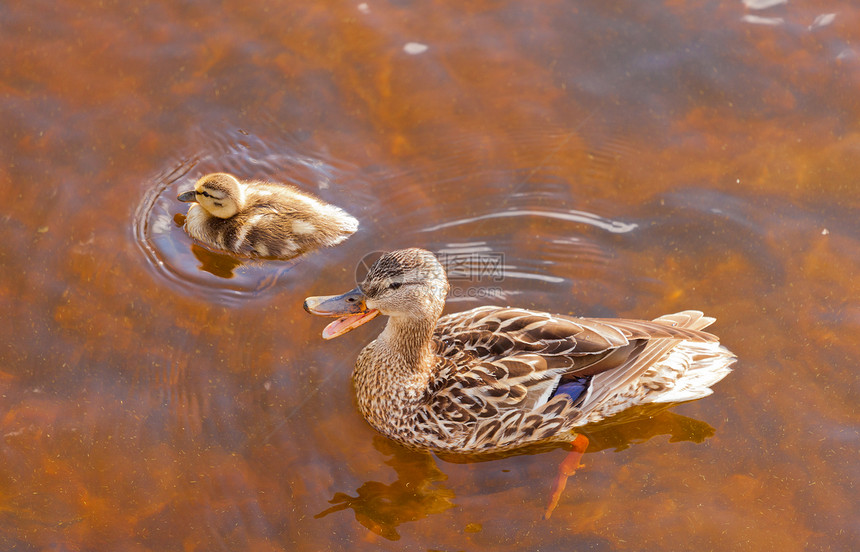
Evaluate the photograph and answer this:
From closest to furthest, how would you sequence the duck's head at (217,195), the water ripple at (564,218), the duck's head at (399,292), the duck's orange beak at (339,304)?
the duck's head at (399,292), the duck's orange beak at (339,304), the duck's head at (217,195), the water ripple at (564,218)

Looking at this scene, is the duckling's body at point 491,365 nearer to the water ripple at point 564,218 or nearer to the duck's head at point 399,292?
the duck's head at point 399,292

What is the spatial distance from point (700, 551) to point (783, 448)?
57 centimetres

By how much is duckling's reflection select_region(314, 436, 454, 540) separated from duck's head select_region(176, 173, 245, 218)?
49.2 inches

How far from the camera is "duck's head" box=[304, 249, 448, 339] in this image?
284cm

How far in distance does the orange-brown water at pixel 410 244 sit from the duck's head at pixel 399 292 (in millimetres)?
388

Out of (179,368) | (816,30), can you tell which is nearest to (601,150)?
(816,30)

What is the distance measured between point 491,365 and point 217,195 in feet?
4.77

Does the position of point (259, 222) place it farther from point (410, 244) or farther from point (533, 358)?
point (533, 358)

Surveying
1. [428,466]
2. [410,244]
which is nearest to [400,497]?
[428,466]

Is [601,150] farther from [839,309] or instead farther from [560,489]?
[560,489]

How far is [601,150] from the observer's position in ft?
12.7

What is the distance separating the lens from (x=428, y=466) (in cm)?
307

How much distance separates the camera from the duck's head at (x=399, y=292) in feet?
9.31

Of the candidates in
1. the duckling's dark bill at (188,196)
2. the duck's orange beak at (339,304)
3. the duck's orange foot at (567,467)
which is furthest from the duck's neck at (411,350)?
the duckling's dark bill at (188,196)
